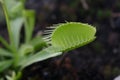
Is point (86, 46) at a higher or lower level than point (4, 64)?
lower

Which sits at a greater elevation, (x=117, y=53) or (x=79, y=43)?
(x=79, y=43)

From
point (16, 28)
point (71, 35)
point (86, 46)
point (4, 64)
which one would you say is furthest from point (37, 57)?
point (86, 46)

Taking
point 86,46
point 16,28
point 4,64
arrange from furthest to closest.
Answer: point 86,46, point 16,28, point 4,64

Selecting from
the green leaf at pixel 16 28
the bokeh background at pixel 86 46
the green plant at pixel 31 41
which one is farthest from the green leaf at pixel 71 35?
the green leaf at pixel 16 28

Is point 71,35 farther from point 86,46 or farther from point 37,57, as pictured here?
point 86,46

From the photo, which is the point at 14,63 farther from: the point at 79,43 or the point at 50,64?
the point at 79,43

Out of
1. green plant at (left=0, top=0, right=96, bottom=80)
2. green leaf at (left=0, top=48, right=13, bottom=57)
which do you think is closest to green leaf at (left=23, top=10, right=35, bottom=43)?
green plant at (left=0, top=0, right=96, bottom=80)

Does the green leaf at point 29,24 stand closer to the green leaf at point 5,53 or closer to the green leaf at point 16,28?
the green leaf at point 16,28

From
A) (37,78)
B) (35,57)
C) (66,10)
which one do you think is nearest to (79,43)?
(35,57)
